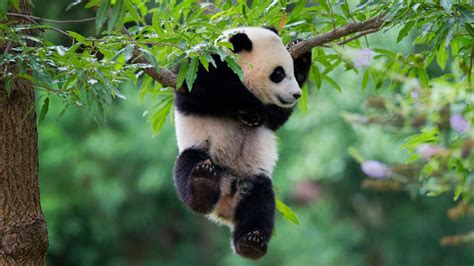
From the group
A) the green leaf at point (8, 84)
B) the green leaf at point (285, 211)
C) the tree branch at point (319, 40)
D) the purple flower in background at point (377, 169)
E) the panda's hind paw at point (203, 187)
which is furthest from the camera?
the purple flower in background at point (377, 169)

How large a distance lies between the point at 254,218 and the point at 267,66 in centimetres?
81

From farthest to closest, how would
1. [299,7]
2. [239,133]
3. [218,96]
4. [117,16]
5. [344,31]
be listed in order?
[239,133] → [218,96] → [299,7] → [344,31] → [117,16]

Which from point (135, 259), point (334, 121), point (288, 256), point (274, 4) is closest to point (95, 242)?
point (135, 259)

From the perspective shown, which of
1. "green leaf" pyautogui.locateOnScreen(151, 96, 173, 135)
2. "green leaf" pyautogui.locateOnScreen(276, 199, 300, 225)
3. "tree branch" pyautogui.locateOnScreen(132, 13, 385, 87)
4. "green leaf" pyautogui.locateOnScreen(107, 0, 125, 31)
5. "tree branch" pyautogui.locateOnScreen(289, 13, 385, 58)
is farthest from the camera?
"green leaf" pyautogui.locateOnScreen(151, 96, 173, 135)

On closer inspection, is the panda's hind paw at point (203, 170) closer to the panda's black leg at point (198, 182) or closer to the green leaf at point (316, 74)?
the panda's black leg at point (198, 182)

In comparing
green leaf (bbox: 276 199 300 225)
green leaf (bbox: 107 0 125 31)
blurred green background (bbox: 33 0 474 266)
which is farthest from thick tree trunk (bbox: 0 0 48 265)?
blurred green background (bbox: 33 0 474 266)

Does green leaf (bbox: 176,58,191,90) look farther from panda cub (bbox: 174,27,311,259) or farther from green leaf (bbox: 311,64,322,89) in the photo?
green leaf (bbox: 311,64,322,89)

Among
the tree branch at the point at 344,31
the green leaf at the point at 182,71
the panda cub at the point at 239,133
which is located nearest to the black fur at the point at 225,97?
the panda cub at the point at 239,133

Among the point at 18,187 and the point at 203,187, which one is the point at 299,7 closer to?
the point at 203,187

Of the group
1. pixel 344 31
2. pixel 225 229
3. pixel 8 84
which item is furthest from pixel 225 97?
pixel 225 229

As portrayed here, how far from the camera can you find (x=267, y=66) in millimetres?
4109

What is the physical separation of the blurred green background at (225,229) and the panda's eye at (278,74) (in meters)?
6.56

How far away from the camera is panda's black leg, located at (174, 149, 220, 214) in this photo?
3.87 meters

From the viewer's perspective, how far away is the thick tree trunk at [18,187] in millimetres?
3133
